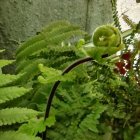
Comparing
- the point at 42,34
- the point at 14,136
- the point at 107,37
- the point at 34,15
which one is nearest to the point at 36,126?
the point at 14,136

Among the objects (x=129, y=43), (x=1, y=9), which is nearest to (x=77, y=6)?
(x=1, y=9)

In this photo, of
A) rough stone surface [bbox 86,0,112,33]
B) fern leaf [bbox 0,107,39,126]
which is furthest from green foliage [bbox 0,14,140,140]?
rough stone surface [bbox 86,0,112,33]

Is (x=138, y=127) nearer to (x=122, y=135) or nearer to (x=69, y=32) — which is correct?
(x=122, y=135)

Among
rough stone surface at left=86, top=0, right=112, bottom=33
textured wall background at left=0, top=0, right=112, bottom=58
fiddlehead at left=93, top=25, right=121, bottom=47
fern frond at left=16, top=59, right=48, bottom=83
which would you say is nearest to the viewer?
fiddlehead at left=93, top=25, right=121, bottom=47

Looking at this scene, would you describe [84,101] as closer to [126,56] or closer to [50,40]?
[126,56]

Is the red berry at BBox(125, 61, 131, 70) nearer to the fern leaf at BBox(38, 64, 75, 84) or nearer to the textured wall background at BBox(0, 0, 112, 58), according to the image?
the fern leaf at BBox(38, 64, 75, 84)

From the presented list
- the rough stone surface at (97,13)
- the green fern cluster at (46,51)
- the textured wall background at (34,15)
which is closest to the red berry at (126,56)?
the green fern cluster at (46,51)
